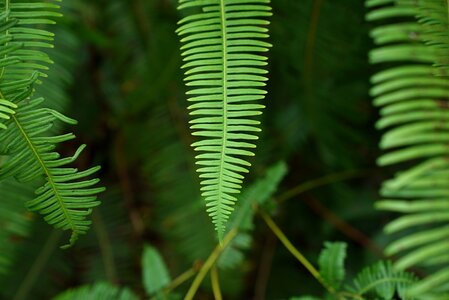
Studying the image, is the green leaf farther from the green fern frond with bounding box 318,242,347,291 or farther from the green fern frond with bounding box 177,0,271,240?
the green fern frond with bounding box 177,0,271,240

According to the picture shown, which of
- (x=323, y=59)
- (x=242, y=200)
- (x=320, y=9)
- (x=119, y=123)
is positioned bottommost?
(x=242, y=200)

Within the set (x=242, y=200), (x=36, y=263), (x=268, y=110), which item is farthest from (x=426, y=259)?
(x=36, y=263)

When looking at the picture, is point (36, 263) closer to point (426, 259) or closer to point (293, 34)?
point (293, 34)

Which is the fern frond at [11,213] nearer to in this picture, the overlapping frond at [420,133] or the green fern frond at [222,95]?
the green fern frond at [222,95]

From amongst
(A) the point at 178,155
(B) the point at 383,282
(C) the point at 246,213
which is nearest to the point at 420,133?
(B) the point at 383,282

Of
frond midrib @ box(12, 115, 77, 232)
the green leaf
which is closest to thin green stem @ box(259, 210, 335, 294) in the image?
the green leaf

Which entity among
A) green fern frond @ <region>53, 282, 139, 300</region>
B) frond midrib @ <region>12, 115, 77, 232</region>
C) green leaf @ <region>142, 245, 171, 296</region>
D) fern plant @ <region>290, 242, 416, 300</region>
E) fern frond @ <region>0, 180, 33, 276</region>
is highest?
frond midrib @ <region>12, 115, 77, 232</region>

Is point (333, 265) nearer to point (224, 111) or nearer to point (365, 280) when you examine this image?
point (365, 280)
